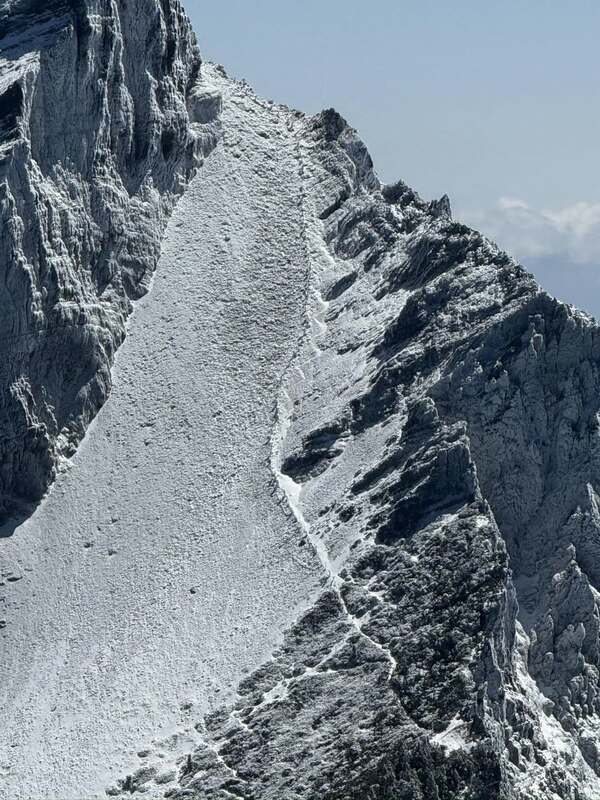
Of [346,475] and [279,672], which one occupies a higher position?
[346,475]

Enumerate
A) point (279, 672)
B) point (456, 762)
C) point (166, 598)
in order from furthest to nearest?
point (166, 598)
point (279, 672)
point (456, 762)

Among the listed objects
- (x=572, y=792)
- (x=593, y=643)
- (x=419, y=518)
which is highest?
(x=419, y=518)

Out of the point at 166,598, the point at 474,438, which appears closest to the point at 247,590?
the point at 166,598

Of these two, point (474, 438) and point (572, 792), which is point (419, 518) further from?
point (572, 792)

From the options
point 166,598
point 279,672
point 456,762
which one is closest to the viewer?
point 456,762

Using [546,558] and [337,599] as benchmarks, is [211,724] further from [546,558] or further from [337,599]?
[546,558]

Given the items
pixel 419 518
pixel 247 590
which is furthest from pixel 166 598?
pixel 419 518

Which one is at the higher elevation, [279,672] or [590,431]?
[590,431]

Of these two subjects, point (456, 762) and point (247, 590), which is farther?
point (247, 590)
